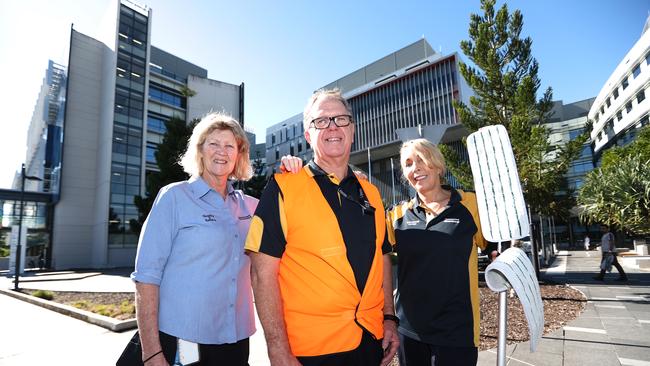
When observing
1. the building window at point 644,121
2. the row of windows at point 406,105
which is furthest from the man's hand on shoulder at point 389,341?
the row of windows at point 406,105

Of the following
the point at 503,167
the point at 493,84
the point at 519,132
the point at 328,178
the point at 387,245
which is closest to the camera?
the point at 503,167

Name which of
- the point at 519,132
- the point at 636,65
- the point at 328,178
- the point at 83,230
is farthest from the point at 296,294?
the point at 636,65

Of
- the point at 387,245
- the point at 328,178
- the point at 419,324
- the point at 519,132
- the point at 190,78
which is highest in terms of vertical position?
the point at 190,78

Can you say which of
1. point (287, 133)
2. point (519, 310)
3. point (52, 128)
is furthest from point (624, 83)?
point (52, 128)

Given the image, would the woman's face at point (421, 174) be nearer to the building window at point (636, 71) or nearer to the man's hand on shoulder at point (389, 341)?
the man's hand on shoulder at point (389, 341)

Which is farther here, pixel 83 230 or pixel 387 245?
pixel 83 230

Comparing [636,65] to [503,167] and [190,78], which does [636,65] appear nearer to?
[190,78]

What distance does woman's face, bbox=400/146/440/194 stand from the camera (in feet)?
8.68

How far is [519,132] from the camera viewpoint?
10.0 m

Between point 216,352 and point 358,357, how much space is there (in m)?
0.85

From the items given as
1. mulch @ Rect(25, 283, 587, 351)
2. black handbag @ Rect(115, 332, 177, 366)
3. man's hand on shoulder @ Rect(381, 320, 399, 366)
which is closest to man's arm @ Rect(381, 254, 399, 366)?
man's hand on shoulder @ Rect(381, 320, 399, 366)

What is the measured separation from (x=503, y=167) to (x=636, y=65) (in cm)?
6186

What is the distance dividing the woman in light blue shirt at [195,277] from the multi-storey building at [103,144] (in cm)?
3221

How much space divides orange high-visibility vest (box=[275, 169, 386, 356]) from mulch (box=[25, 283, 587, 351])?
2864mm
